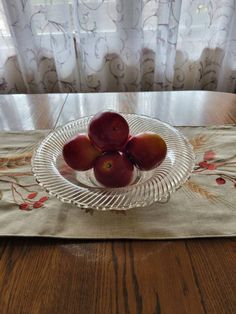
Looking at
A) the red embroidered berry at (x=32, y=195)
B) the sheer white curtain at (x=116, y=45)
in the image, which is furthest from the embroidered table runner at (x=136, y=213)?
the sheer white curtain at (x=116, y=45)

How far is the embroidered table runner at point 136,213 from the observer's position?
0.37m

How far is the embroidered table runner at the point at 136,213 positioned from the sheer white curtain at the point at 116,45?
0.98m

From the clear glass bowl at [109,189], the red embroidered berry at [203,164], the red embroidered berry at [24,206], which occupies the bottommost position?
the red embroidered berry at [24,206]

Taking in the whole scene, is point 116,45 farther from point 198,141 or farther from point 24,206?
point 24,206

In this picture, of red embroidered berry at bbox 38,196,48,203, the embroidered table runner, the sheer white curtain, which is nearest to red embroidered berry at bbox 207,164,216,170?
the embroidered table runner

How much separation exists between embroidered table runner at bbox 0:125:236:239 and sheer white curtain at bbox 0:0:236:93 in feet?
3.22

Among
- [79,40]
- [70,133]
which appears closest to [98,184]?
[70,133]

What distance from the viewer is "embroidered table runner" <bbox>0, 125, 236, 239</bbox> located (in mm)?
373

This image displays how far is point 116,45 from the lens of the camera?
4.26 ft

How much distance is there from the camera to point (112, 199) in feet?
1.23

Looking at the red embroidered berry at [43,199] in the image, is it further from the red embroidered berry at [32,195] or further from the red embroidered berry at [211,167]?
the red embroidered berry at [211,167]

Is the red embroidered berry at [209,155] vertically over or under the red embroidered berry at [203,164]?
over

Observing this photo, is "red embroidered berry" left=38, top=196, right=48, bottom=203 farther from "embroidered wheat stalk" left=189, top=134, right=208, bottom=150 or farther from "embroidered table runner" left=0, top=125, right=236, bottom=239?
"embroidered wheat stalk" left=189, top=134, right=208, bottom=150

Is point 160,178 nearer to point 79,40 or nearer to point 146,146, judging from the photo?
point 146,146
